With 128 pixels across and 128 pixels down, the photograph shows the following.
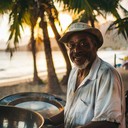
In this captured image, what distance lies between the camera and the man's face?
1854mm

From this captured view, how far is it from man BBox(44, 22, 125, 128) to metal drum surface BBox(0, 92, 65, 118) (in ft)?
1.45

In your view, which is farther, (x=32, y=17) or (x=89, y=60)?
(x=32, y=17)

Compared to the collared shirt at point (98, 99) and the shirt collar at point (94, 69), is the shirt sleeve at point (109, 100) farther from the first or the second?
the shirt collar at point (94, 69)

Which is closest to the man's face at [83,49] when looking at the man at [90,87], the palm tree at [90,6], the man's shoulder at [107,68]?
the man at [90,87]

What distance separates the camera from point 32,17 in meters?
8.09

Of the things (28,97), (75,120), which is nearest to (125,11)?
(28,97)

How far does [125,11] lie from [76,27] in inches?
279

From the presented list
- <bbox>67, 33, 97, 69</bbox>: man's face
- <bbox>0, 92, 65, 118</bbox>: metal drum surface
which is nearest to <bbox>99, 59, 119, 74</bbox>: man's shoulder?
<bbox>67, 33, 97, 69</bbox>: man's face

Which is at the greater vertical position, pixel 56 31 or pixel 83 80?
pixel 56 31

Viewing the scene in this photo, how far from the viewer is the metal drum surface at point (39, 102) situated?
2383mm

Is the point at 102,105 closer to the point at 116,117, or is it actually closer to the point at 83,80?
the point at 116,117

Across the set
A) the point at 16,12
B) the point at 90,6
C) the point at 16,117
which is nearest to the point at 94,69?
the point at 16,117

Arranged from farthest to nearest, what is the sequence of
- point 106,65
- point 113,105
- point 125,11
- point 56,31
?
point 56,31 → point 125,11 → point 106,65 → point 113,105

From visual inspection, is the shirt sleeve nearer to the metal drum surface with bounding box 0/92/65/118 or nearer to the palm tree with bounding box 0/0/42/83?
the metal drum surface with bounding box 0/92/65/118
